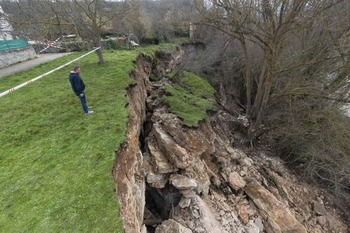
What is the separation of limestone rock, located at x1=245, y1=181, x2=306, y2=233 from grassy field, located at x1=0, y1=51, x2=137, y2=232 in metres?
4.87

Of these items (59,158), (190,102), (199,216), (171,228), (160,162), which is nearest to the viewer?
(171,228)

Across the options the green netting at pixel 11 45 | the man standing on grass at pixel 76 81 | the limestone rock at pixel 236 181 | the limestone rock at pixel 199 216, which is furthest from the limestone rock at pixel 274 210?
the green netting at pixel 11 45

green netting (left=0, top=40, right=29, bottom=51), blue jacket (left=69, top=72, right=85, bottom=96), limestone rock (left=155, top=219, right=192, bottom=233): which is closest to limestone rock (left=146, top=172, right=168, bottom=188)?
limestone rock (left=155, top=219, right=192, bottom=233)

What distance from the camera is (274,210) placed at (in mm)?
7602

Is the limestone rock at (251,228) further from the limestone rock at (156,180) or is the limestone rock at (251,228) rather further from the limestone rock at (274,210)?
the limestone rock at (156,180)

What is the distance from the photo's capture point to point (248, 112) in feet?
41.7

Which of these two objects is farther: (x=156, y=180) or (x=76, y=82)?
(x=76, y=82)

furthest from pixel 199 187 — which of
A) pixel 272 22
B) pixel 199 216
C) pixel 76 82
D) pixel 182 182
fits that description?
pixel 272 22

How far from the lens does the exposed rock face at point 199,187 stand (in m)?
Result: 6.02

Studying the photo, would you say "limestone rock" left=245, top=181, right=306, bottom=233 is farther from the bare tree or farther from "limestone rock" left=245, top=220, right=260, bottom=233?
the bare tree

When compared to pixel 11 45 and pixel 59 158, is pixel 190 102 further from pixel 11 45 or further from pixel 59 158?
pixel 11 45

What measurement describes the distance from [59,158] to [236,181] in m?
5.66

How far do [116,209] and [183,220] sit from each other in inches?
93.7

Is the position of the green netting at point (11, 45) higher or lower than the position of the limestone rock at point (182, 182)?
higher
